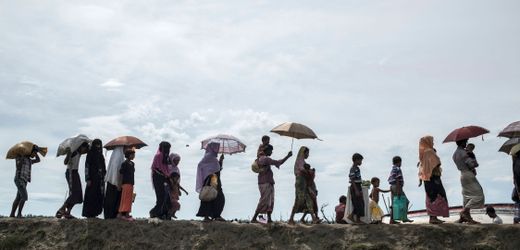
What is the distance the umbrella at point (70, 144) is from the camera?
13.8 metres

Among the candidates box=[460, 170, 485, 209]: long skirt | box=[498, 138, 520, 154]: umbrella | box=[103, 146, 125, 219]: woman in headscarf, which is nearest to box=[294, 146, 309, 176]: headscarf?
box=[460, 170, 485, 209]: long skirt

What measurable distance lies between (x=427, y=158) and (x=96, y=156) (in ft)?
24.7

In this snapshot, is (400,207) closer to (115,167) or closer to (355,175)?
(355,175)

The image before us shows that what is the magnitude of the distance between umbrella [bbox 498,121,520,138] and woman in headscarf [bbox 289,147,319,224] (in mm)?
4386

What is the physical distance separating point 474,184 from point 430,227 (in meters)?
1.30

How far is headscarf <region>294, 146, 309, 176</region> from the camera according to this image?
13.0m

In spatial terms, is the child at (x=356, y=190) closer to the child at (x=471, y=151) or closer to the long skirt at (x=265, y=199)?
the long skirt at (x=265, y=199)

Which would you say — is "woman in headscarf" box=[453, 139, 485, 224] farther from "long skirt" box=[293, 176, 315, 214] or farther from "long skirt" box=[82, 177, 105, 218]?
"long skirt" box=[82, 177, 105, 218]

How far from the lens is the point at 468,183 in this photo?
39.9ft

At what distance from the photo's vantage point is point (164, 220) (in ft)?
44.5

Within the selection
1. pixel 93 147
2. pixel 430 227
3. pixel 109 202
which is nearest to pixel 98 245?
pixel 109 202

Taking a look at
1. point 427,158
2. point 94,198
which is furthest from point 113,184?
point 427,158

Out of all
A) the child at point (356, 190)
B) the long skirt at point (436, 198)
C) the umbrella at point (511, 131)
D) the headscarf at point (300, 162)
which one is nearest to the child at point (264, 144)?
the headscarf at point (300, 162)

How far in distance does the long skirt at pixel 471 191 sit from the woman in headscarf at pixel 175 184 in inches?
259
